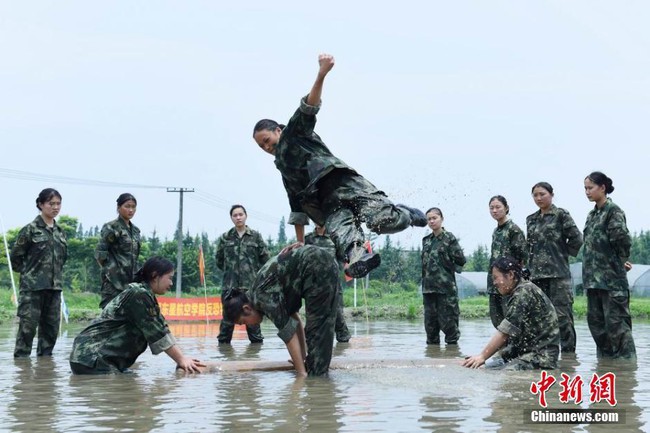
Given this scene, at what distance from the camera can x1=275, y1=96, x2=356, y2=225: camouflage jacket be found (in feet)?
20.3

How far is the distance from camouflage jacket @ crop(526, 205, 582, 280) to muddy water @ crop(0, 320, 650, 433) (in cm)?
191

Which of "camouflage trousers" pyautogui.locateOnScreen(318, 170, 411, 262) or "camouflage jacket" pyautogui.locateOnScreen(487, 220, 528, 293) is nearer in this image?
"camouflage trousers" pyautogui.locateOnScreen(318, 170, 411, 262)

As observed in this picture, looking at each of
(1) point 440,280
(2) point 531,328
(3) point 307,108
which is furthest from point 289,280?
(1) point 440,280

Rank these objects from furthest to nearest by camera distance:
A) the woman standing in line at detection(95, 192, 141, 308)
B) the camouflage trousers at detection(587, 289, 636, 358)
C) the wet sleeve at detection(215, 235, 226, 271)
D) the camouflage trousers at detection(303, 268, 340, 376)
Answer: the wet sleeve at detection(215, 235, 226, 271), the woman standing in line at detection(95, 192, 141, 308), the camouflage trousers at detection(587, 289, 636, 358), the camouflage trousers at detection(303, 268, 340, 376)

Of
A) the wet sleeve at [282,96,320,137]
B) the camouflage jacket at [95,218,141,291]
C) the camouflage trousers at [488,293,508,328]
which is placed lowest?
the camouflage trousers at [488,293,508,328]

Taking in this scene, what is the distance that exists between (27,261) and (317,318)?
450 centimetres

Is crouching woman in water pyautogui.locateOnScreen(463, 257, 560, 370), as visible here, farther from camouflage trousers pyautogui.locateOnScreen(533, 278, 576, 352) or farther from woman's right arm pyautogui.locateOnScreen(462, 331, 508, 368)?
camouflage trousers pyautogui.locateOnScreen(533, 278, 576, 352)

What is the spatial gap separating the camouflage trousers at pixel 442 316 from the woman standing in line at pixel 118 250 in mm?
4272

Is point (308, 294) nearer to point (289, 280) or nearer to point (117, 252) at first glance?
point (289, 280)

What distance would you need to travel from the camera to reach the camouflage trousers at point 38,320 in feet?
29.6

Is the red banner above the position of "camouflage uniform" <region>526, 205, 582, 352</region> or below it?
below

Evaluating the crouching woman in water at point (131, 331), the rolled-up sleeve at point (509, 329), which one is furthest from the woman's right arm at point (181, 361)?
the rolled-up sleeve at point (509, 329)

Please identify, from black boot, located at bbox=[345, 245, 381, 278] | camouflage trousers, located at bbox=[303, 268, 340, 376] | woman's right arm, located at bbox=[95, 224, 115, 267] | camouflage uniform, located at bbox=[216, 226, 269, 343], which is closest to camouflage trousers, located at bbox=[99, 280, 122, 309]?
woman's right arm, located at bbox=[95, 224, 115, 267]

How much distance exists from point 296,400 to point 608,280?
4637mm
